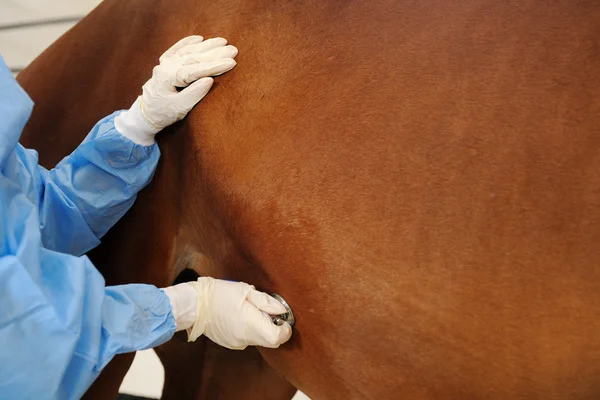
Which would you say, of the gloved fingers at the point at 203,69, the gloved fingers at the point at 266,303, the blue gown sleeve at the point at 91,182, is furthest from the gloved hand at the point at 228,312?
the gloved fingers at the point at 203,69

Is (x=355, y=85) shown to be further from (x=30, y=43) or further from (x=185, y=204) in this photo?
(x=30, y=43)

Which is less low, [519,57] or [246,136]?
[519,57]

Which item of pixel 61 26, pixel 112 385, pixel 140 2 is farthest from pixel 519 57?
pixel 61 26

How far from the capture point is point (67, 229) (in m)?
0.91

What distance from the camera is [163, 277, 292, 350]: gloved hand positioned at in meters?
0.77

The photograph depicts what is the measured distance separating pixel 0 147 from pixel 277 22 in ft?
1.33

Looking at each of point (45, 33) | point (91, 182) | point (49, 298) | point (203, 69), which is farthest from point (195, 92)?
point (45, 33)

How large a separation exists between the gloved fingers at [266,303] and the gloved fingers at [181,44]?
0.41m

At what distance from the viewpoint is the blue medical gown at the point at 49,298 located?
1.98 ft

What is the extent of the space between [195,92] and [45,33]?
1495 millimetres

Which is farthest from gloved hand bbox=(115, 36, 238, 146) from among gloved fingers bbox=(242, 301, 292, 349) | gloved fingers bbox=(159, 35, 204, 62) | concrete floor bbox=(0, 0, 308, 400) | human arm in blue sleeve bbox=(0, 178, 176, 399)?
concrete floor bbox=(0, 0, 308, 400)

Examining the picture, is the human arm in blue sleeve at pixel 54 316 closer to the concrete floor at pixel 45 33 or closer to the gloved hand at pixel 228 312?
the gloved hand at pixel 228 312

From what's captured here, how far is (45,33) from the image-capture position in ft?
6.57

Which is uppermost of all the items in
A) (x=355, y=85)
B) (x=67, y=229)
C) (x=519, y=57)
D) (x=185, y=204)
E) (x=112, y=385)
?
(x=519, y=57)
